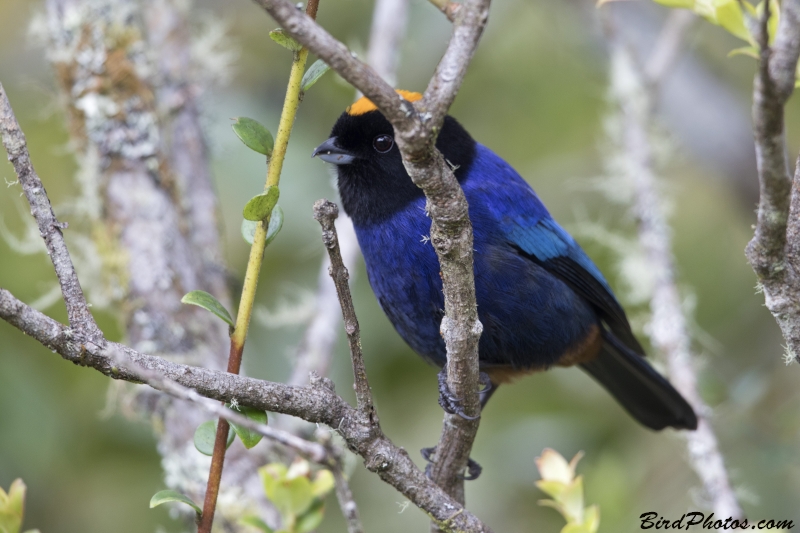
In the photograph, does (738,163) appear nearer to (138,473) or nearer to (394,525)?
(394,525)

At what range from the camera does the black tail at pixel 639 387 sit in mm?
3680

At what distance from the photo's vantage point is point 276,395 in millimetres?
1809

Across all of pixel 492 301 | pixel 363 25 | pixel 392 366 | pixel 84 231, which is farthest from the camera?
pixel 363 25

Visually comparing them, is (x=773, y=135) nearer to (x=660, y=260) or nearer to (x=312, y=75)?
(x=312, y=75)

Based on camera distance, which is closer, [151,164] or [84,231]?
[151,164]

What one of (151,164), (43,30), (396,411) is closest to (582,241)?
(396,411)

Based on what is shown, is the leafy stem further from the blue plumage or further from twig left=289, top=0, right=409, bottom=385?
twig left=289, top=0, right=409, bottom=385

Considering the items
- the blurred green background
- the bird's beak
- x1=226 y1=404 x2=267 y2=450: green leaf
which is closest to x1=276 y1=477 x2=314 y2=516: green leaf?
x1=226 y1=404 x2=267 y2=450: green leaf

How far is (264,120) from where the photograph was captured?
4.81 meters

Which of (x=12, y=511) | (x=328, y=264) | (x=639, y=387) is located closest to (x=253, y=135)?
(x=12, y=511)

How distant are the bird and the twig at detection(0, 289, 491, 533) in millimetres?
641

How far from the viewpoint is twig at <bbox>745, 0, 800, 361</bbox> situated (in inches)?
54.2

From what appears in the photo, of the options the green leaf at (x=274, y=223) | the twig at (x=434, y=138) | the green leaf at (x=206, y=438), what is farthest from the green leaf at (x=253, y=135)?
the green leaf at (x=206, y=438)

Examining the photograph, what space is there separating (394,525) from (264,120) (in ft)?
8.04
